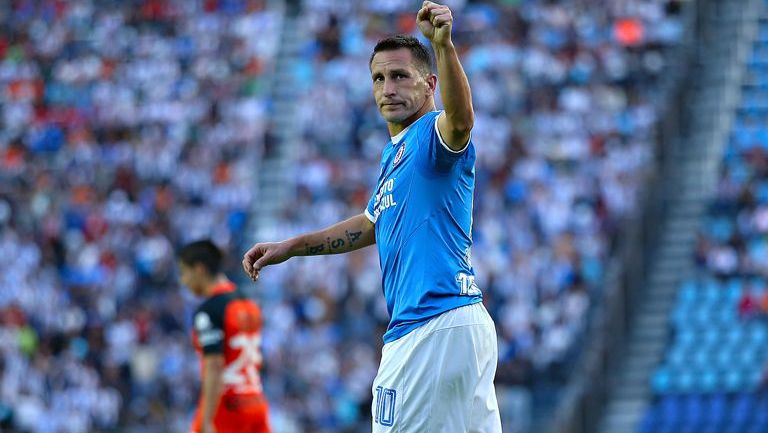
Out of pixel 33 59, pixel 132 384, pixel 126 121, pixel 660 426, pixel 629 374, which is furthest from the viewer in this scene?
pixel 33 59

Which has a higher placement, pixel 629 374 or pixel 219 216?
pixel 219 216

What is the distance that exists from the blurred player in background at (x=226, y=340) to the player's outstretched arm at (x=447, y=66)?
434cm

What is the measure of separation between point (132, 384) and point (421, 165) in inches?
617

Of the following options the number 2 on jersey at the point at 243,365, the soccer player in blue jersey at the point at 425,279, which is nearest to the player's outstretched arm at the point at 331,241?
the soccer player in blue jersey at the point at 425,279

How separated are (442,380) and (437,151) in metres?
0.91

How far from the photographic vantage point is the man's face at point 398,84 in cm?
630

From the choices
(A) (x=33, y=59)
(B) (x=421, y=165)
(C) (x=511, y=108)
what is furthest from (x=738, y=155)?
(B) (x=421, y=165)

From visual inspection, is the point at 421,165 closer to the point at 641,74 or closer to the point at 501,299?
the point at 501,299

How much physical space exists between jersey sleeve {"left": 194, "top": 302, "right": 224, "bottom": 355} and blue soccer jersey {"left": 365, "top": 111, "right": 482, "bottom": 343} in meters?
3.64

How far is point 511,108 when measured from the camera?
22.9m

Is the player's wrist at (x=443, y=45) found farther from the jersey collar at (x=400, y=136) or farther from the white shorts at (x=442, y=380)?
the white shorts at (x=442, y=380)

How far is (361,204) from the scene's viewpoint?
2203 centimetres

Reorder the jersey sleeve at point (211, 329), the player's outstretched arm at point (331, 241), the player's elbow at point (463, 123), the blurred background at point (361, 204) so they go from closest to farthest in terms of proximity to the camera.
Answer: the player's elbow at point (463, 123) → the player's outstretched arm at point (331, 241) → the jersey sleeve at point (211, 329) → the blurred background at point (361, 204)

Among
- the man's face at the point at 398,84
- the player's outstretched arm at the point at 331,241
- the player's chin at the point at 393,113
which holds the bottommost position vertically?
the player's outstretched arm at the point at 331,241
